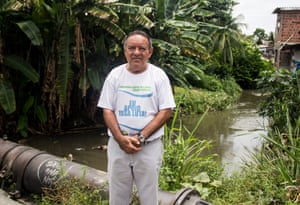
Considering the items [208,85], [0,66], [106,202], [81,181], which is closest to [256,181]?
[106,202]

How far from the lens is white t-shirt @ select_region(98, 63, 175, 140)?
238 cm

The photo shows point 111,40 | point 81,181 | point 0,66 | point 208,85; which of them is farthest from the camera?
point 208,85

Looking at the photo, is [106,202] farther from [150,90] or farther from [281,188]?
[281,188]

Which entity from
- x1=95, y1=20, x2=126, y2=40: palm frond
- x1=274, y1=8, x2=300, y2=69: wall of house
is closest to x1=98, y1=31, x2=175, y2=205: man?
x1=95, y1=20, x2=126, y2=40: palm frond

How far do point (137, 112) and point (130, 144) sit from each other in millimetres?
235

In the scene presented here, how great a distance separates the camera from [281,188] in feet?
11.7

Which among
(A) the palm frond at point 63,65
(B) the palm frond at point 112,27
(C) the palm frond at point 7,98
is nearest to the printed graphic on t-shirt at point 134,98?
(C) the palm frond at point 7,98

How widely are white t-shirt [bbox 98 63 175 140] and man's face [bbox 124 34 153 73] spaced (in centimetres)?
7

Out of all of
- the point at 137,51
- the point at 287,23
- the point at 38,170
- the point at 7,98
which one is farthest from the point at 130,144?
the point at 287,23

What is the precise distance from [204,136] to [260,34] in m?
46.4

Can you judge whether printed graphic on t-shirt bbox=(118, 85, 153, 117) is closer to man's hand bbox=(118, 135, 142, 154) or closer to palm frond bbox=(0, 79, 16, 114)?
man's hand bbox=(118, 135, 142, 154)

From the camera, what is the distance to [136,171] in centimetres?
244

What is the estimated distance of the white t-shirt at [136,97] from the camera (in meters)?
2.38

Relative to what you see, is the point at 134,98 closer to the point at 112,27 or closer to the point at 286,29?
the point at 112,27
